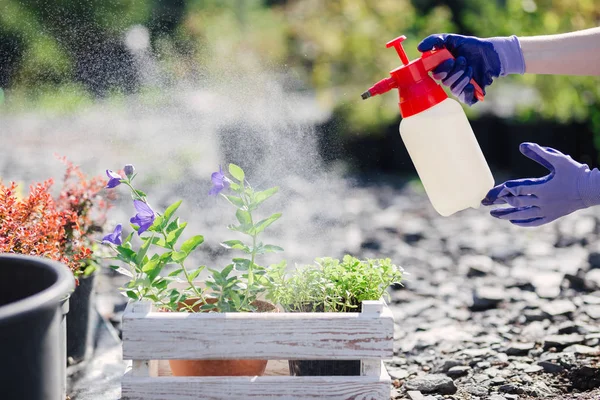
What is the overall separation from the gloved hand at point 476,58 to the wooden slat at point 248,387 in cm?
84

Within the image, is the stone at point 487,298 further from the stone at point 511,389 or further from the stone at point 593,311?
the stone at point 511,389

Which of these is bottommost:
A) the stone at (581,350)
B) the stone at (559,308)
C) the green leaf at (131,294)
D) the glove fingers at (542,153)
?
the stone at (581,350)

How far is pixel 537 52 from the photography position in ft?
7.45

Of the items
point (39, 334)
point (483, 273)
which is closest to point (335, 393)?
point (39, 334)

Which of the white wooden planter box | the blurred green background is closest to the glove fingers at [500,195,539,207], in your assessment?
the white wooden planter box

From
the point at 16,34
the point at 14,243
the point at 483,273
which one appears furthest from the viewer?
the point at 16,34

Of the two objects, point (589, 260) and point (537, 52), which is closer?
point (537, 52)

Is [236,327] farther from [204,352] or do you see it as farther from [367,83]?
[367,83]

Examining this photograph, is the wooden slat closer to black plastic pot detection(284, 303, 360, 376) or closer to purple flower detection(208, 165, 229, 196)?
black plastic pot detection(284, 303, 360, 376)

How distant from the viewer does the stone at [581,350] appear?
8.89 feet

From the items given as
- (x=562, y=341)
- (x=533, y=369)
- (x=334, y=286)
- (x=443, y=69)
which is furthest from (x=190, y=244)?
(x=562, y=341)

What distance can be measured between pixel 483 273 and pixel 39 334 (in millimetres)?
2859

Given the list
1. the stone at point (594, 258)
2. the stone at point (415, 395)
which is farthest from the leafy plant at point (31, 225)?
the stone at point (594, 258)

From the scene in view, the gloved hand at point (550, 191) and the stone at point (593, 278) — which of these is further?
the stone at point (593, 278)
